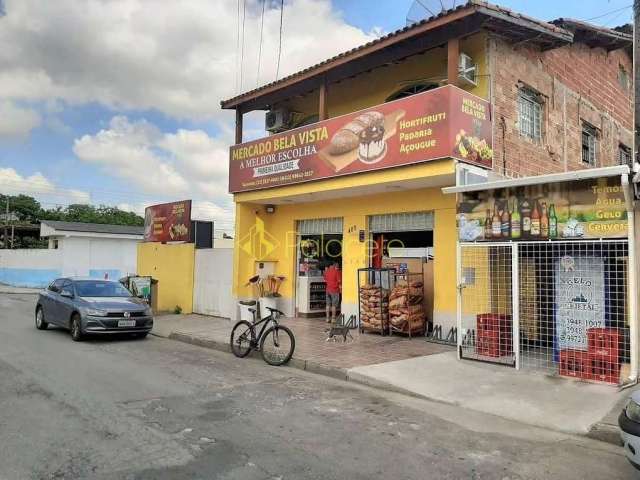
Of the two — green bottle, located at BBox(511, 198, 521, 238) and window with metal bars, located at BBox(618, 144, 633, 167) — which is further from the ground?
window with metal bars, located at BBox(618, 144, 633, 167)

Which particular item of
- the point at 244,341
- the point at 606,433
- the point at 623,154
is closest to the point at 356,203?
the point at 244,341

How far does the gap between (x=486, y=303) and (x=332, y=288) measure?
4699mm

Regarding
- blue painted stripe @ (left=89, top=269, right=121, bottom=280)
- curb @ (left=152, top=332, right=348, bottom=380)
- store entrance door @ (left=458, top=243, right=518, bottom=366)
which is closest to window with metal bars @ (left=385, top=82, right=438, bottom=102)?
store entrance door @ (left=458, top=243, right=518, bottom=366)

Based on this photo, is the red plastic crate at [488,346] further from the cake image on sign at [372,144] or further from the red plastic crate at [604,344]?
the cake image on sign at [372,144]

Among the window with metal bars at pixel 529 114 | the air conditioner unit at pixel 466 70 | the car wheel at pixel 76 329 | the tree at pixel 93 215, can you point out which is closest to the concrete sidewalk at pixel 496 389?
the car wheel at pixel 76 329

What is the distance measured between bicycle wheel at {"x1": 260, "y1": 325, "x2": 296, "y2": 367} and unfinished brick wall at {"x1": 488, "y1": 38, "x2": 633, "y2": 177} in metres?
5.36

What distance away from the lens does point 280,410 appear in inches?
239

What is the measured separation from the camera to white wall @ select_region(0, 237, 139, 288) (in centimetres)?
3061

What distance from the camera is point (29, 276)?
32469 mm

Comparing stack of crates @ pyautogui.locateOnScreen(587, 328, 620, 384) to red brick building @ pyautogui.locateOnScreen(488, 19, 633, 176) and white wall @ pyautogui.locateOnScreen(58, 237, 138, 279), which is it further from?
white wall @ pyautogui.locateOnScreen(58, 237, 138, 279)

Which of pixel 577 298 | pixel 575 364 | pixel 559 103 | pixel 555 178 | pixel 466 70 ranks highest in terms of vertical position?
pixel 559 103

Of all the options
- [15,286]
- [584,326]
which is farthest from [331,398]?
[15,286]

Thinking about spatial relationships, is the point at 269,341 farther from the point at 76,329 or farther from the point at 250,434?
the point at 76,329

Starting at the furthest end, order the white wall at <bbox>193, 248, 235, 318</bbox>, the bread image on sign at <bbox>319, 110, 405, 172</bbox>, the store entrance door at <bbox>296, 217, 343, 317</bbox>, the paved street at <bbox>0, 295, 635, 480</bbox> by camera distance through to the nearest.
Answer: the white wall at <bbox>193, 248, 235, 318</bbox> → the store entrance door at <bbox>296, 217, 343, 317</bbox> → the bread image on sign at <bbox>319, 110, 405, 172</bbox> → the paved street at <bbox>0, 295, 635, 480</bbox>
